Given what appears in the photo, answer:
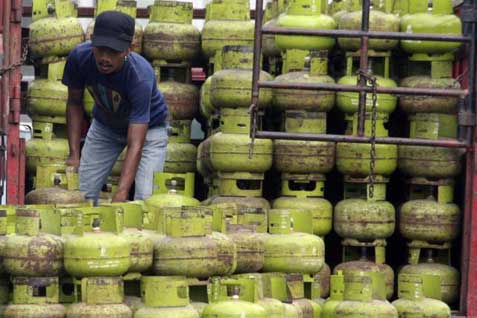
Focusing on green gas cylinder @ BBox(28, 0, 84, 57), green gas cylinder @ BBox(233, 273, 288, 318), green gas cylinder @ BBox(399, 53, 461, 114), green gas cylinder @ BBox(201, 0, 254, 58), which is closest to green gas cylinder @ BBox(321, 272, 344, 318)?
green gas cylinder @ BBox(233, 273, 288, 318)

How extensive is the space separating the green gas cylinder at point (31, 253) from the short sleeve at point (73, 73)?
283cm

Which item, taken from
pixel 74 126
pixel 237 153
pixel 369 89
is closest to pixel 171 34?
pixel 74 126

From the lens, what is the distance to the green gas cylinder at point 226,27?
1325 centimetres

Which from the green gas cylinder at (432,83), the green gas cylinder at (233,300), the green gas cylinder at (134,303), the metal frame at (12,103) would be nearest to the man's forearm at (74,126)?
the metal frame at (12,103)

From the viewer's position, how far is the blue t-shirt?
12.3 metres

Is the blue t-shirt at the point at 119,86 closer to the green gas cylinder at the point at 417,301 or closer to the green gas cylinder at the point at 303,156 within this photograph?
the green gas cylinder at the point at 303,156

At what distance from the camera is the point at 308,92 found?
41.9 feet

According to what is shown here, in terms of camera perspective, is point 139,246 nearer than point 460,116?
Yes

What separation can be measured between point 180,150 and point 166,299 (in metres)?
3.91

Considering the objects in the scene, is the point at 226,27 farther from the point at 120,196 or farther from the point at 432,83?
the point at 120,196

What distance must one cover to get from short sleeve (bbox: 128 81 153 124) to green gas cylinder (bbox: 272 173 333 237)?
1153mm

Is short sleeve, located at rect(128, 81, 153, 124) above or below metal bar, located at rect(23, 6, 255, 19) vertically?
below

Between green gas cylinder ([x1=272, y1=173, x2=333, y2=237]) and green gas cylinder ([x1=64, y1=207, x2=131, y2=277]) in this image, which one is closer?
green gas cylinder ([x1=64, y1=207, x2=131, y2=277])

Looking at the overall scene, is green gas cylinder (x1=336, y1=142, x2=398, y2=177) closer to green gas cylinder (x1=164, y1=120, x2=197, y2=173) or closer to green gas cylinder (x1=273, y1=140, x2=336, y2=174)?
green gas cylinder (x1=273, y1=140, x2=336, y2=174)
